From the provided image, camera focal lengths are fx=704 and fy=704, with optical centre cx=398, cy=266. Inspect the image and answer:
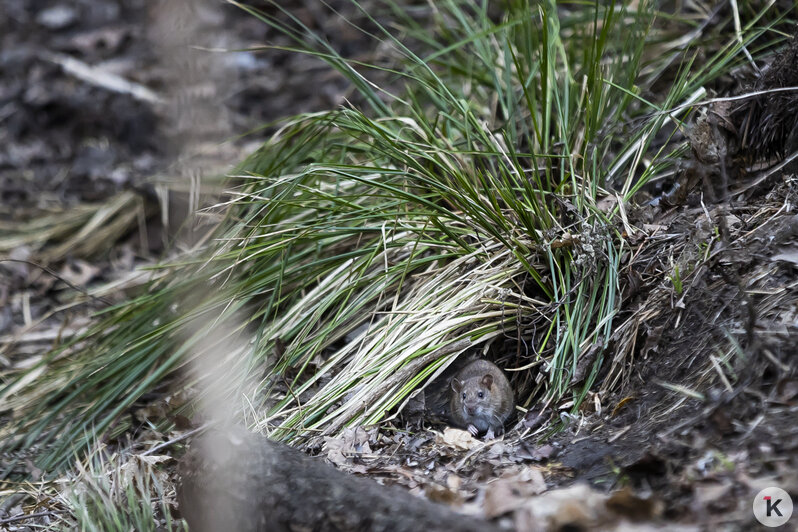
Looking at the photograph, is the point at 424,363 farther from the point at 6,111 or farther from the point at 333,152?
the point at 6,111

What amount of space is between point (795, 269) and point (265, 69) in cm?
509

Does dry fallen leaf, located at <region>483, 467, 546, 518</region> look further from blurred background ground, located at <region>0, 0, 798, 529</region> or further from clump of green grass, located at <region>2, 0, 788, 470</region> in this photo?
clump of green grass, located at <region>2, 0, 788, 470</region>

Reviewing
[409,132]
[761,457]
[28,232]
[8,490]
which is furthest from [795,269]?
[28,232]

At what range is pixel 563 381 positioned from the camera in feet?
8.52

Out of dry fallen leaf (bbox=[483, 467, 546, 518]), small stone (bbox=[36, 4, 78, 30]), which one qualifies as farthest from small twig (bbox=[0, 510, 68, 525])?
small stone (bbox=[36, 4, 78, 30])

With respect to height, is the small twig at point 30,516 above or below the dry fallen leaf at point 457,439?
below

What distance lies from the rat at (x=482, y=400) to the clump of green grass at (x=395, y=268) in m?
0.12

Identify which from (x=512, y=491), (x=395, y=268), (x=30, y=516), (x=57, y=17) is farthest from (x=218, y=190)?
(x=57, y=17)

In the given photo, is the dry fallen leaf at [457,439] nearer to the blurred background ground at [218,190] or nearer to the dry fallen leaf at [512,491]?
the blurred background ground at [218,190]

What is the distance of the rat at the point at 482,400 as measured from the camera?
8.84 ft

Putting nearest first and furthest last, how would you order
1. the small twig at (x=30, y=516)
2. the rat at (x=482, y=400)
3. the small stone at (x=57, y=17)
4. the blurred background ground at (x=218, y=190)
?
1. the blurred background ground at (x=218, y=190)
2. the small twig at (x=30, y=516)
3. the rat at (x=482, y=400)
4. the small stone at (x=57, y=17)

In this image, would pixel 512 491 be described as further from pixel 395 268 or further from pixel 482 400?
pixel 395 268

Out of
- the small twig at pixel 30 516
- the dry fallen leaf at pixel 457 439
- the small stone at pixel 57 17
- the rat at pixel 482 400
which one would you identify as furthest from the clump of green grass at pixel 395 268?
the small stone at pixel 57 17

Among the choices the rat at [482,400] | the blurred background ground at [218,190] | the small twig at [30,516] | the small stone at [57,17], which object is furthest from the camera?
the small stone at [57,17]
